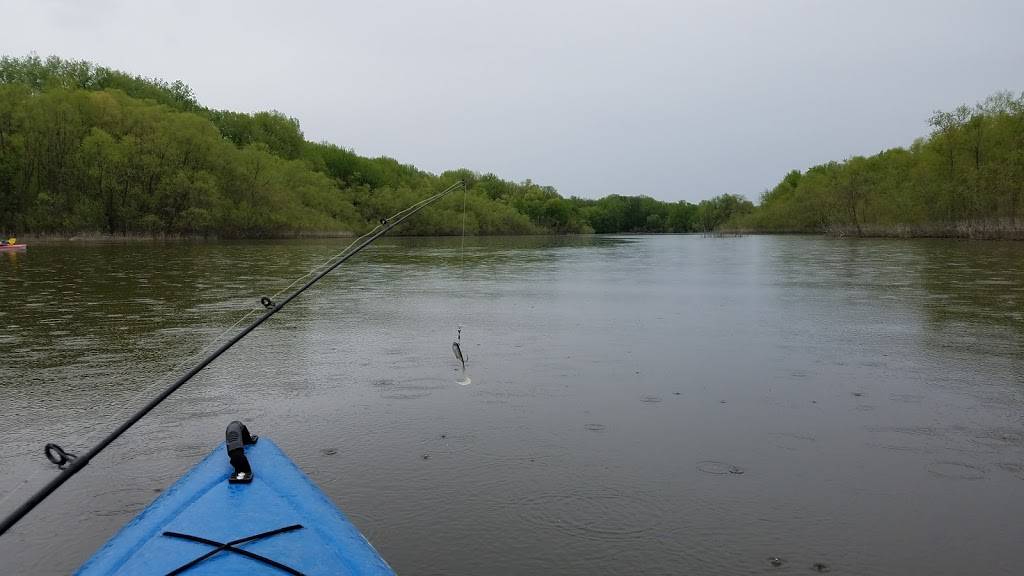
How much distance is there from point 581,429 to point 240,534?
3465 mm

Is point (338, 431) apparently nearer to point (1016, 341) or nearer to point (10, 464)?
point (10, 464)

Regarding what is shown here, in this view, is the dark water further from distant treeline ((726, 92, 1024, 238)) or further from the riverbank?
distant treeline ((726, 92, 1024, 238))

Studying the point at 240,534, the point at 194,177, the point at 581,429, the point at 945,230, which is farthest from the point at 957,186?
the point at 194,177

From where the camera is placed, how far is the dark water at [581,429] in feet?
11.7

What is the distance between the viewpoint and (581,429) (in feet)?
18.2

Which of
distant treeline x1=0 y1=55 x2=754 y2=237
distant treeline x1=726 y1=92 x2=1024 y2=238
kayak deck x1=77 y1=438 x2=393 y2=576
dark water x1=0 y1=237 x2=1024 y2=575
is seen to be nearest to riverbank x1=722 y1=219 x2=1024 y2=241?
distant treeline x1=726 y1=92 x2=1024 y2=238

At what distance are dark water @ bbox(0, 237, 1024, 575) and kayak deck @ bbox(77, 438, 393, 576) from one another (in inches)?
27.8

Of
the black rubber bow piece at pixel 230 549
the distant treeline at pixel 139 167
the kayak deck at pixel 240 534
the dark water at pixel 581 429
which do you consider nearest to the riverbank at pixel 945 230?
the dark water at pixel 581 429

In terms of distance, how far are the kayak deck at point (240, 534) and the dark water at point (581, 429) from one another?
706mm

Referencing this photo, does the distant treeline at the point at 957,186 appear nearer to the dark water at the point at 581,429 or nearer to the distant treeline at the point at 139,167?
the dark water at the point at 581,429

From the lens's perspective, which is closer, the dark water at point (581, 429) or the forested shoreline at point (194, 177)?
the dark water at point (581, 429)

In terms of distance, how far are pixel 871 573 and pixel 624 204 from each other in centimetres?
19798

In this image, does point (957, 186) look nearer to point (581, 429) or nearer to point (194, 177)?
point (581, 429)

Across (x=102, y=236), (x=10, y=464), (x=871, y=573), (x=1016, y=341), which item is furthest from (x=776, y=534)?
(x=102, y=236)
